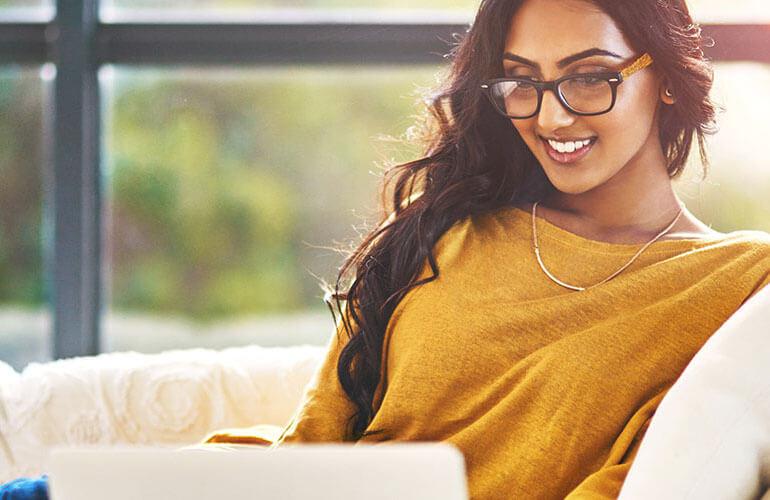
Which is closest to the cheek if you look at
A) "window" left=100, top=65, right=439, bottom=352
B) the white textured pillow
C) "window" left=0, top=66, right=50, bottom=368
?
the white textured pillow

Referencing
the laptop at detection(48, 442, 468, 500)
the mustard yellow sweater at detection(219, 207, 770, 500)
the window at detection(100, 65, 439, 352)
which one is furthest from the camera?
the window at detection(100, 65, 439, 352)

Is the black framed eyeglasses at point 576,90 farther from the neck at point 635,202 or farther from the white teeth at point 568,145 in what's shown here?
the neck at point 635,202

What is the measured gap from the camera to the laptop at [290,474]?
1.06 metres

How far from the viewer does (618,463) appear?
66.2 inches

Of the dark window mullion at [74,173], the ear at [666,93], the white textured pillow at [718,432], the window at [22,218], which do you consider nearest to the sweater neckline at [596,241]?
the ear at [666,93]

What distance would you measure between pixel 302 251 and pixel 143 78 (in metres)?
0.67

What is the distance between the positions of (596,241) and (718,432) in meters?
0.60

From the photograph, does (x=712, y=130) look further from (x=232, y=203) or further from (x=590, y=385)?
(x=232, y=203)

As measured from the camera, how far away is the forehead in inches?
71.6

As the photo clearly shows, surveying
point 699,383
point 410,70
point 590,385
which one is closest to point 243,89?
point 410,70

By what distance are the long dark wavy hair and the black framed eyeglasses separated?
3.1 inches

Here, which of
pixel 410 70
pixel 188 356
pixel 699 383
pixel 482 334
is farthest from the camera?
pixel 410 70

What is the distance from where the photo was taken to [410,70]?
2.96m

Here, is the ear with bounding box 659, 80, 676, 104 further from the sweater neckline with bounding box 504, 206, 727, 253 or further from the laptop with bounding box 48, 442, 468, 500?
the laptop with bounding box 48, 442, 468, 500
